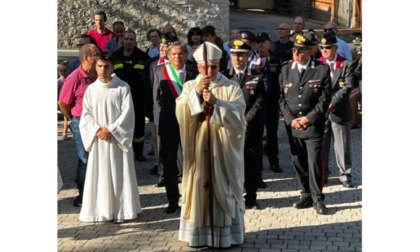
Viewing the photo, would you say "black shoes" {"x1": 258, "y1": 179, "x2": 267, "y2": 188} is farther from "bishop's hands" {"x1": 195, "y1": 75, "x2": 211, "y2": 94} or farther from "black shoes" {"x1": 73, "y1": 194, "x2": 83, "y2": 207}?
"bishop's hands" {"x1": 195, "y1": 75, "x2": 211, "y2": 94}

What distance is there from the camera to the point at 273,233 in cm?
917

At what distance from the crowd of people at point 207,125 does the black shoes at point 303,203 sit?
0.03ft

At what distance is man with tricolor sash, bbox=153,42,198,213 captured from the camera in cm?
988

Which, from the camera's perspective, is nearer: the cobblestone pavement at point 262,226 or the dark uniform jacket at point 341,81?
the cobblestone pavement at point 262,226

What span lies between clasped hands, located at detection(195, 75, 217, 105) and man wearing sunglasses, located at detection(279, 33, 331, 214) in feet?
5.89

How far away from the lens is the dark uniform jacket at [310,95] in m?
9.88

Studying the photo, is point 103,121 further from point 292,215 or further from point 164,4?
point 164,4

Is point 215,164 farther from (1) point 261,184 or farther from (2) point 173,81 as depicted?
(1) point 261,184

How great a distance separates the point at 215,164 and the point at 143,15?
533 inches

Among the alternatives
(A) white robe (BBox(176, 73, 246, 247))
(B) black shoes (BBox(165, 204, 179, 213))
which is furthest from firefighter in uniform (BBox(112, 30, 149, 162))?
(A) white robe (BBox(176, 73, 246, 247))

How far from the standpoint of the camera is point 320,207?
32.5 feet

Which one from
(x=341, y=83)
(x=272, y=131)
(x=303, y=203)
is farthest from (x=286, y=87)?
(x=272, y=131)

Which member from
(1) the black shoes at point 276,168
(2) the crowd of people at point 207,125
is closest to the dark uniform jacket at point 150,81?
(2) the crowd of people at point 207,125

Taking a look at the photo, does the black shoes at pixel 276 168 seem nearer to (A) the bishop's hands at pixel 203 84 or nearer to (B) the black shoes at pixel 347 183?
(B) the black shoes at pixel 347 183
